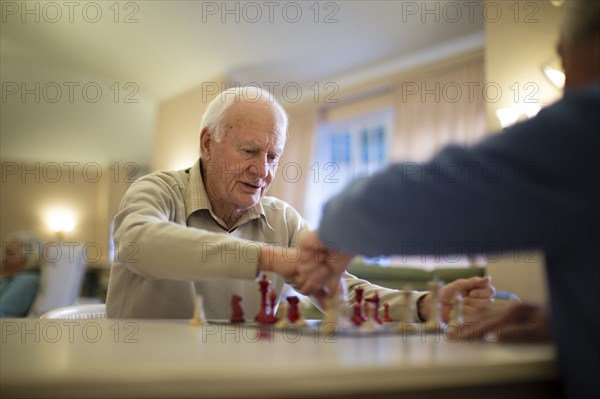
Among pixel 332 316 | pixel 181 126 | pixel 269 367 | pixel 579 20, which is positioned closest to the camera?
pixel 269 367

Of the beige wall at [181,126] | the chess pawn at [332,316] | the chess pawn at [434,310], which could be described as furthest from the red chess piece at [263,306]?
the beige wall at [181,126]

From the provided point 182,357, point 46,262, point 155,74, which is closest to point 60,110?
point 155,74

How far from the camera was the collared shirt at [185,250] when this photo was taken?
48.0 inches

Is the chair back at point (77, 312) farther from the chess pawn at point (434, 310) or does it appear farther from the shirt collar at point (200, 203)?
the chess pawn at point (434, 310)

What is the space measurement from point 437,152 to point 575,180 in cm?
18

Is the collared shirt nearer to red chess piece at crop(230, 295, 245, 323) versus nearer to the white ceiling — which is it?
red chess piece at crop(230, 295, 245, 323)

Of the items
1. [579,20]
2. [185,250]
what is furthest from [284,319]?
[579,20]

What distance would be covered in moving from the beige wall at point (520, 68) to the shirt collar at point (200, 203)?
8.32ft

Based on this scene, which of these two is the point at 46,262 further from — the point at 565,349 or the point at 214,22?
the point at 565,349

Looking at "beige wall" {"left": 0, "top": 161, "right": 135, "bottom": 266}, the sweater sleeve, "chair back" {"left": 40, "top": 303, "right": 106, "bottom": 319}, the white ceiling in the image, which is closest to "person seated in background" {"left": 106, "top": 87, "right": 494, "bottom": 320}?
the sweater sleeve

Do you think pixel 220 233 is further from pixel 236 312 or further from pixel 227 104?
pixel 227 104

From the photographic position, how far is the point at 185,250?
1237mm

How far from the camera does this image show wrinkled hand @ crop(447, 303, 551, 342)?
0.94 metres

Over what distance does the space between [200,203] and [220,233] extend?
0.24 meters
